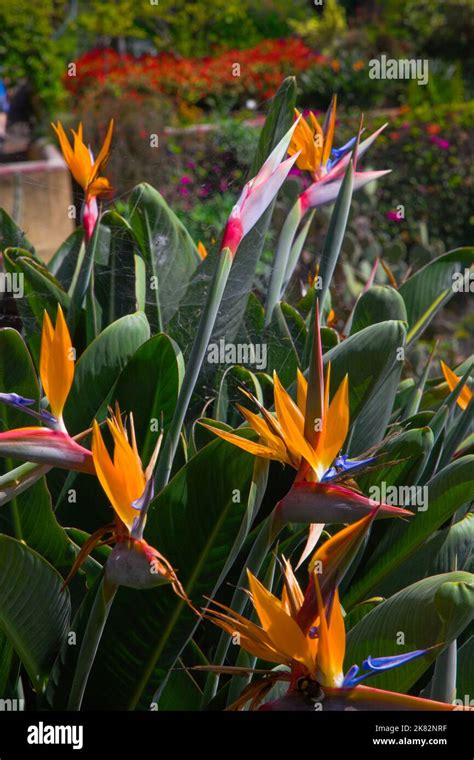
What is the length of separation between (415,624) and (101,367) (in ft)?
1.45

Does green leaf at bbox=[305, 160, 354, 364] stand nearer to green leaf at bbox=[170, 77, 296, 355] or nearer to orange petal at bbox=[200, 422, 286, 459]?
green leaf at bbox=[170, 77, 296, 355]

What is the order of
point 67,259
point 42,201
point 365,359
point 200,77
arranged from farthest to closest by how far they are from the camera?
point 200,77 → point 42,201 → point 67,259 → point 365,359

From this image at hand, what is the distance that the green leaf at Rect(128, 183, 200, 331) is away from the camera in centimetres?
119

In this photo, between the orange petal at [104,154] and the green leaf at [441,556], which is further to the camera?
the orange petal at [104,154]

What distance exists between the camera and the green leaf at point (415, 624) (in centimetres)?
69

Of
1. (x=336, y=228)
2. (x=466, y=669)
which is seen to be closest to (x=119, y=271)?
(x=336, y=228)

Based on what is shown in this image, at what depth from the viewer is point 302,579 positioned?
→ 0.94 m

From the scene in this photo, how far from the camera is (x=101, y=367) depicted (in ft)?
3.31

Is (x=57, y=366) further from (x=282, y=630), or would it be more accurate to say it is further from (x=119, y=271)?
(x=119, y=271)

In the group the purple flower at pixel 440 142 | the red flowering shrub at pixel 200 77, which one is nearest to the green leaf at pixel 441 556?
the purple flower at pixel 440 142

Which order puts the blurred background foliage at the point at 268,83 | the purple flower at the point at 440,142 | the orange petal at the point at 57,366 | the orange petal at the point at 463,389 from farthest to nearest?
the purple flower at the point at 440,142, the blurred background foliage at the point at 268,83, the orange petal at the point at 463,389, the orange petal at the point at 57,366

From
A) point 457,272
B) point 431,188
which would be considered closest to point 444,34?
point 431,188

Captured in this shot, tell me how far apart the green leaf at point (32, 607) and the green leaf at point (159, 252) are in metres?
0.43

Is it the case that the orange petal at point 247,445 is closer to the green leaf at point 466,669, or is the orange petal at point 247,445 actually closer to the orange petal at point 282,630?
the orange petal at point 282,630
